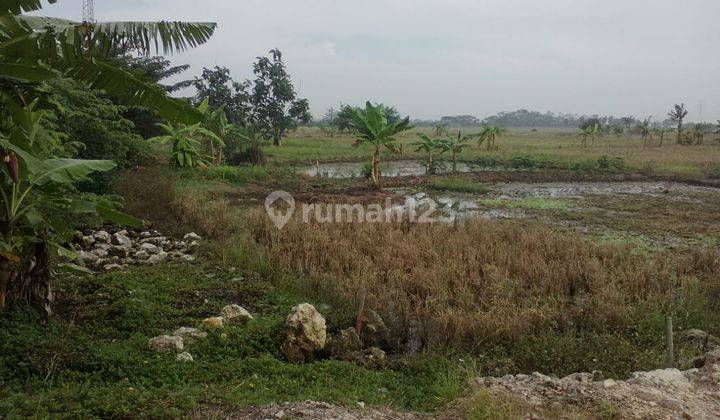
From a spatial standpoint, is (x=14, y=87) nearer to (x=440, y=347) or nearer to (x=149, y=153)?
(x=440, y=347)

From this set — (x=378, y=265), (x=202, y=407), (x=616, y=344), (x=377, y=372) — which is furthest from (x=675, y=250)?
(x=202, y=407)

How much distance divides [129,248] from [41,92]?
3.69 meters

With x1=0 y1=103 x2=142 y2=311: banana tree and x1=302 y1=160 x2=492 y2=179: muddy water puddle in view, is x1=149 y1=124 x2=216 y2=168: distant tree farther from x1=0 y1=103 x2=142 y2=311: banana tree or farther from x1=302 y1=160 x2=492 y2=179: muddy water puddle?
x1=0 y1=103 x2=142 y2=311: banana tree

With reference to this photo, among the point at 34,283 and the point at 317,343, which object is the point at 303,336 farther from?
the point at 34,283

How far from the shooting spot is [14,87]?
392 cm

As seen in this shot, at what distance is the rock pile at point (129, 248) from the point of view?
22.4ft

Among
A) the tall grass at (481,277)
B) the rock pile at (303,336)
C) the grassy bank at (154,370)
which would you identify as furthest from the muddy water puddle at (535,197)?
the grassy bank at (154,370)

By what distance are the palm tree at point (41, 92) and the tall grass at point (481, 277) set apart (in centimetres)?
277

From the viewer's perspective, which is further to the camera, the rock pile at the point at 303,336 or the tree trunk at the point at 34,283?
the rock pile at the point at 303,336

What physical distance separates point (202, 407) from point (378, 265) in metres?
3.79

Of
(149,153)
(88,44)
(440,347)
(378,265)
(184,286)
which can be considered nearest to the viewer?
(88,44)

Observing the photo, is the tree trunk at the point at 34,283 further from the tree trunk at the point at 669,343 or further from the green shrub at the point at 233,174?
the green shrub at the point at 233,174

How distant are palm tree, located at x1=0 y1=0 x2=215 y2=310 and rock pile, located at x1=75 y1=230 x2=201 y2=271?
2120mm

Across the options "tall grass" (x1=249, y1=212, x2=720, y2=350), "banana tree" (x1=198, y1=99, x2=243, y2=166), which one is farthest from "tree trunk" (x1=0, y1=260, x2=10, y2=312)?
"banana tree" (x1=198, y1=99, x2=243, y2=166)
